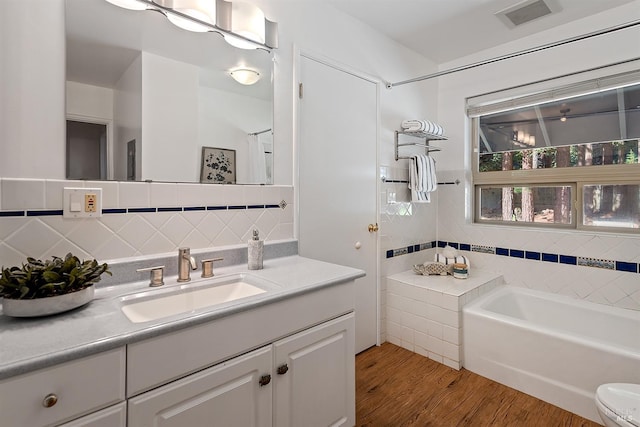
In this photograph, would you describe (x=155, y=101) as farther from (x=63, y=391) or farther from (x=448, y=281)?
(x=448, y=281)

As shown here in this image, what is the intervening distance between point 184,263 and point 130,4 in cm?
112

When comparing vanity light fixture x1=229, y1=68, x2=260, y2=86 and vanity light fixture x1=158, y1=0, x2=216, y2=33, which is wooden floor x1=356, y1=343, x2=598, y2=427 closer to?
vanity light fixture x1=229, y1=68, x2=260, y2=86

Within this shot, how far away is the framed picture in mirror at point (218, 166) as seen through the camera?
159cm

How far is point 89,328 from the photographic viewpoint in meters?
0.88

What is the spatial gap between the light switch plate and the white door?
1051mm

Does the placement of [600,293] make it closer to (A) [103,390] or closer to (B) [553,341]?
(B) [553,341]

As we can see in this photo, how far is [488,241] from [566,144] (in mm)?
961

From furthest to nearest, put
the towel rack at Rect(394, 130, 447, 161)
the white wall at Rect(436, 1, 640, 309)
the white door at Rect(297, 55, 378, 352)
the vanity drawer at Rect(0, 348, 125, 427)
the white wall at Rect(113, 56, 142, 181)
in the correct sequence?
the towel rack at Rect(394, 130, 447, 161) → the white wall at Rect(436, 1, 640, 309) → the white door at Rect(297, 55, 378, 352) → the white wall at Rect(113, 56, 142, 181) → the vanity drawer at Rect(0, 348, 125, 427)

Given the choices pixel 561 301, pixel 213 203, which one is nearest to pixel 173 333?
pixel 213 203

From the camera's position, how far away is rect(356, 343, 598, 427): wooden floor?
1721 mm

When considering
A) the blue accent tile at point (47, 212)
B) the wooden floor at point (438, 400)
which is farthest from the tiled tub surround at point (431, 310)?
the blue accent tile at point (47, 212)

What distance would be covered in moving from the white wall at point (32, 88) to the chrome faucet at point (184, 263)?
0.52 meters

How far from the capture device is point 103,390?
32.2 inches

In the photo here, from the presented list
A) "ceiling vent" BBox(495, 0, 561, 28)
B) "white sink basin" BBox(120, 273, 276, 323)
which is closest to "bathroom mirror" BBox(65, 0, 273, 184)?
"white sink basin" BBox(120, 273, 276, 323)
